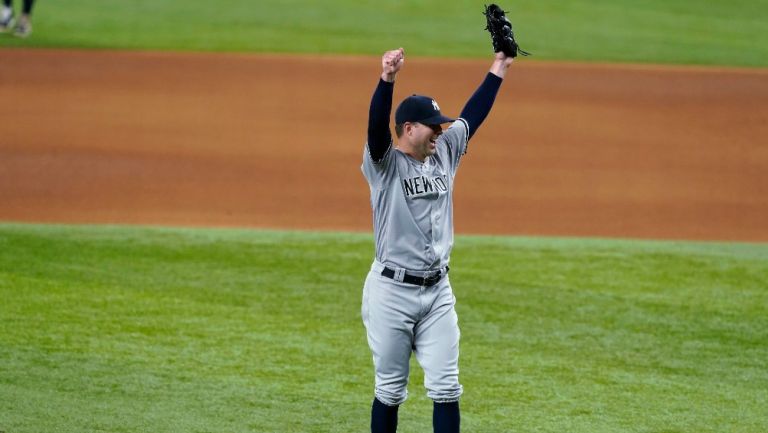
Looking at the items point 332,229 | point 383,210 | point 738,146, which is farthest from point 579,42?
point 383,210

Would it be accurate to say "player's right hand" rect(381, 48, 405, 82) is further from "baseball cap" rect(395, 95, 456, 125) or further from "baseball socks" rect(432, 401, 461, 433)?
"baseball socks" rect(432, 401, 461, 433)

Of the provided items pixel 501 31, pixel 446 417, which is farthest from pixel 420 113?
pixel 446 417

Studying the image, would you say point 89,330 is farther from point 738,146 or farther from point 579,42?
point 579,42

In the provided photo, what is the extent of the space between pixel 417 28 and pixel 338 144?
8333 mm

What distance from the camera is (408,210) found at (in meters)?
5.50

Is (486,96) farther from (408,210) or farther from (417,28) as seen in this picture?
(417,28)

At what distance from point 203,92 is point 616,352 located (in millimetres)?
10151

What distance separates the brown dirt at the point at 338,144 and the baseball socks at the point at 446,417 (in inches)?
235

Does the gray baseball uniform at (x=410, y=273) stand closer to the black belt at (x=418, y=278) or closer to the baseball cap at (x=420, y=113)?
the black belt at (x=418, y=278)

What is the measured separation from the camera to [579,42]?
851 inches

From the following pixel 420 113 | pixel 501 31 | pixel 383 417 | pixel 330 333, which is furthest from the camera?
pixel 330 333

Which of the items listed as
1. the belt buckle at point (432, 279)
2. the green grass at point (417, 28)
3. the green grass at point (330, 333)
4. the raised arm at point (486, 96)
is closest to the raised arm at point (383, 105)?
the belt buckle at point (432, 279)

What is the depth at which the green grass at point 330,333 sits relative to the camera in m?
6.79

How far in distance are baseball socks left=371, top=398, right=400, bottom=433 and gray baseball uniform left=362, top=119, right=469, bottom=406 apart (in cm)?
6
